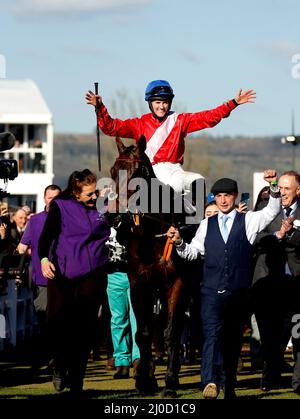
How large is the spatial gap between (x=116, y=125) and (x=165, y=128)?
49 centimetres

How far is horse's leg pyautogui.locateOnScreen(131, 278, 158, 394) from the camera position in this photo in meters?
14.9

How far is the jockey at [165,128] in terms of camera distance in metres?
15.1

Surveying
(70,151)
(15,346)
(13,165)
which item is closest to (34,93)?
(15,346)

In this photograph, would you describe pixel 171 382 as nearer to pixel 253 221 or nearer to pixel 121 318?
pixel 253 221

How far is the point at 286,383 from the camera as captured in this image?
16141 millimetres

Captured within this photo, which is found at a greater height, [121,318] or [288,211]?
[288,211]

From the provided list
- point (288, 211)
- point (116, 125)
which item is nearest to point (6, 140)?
point (116, 125)

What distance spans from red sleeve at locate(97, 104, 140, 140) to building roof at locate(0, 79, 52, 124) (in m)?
45.6

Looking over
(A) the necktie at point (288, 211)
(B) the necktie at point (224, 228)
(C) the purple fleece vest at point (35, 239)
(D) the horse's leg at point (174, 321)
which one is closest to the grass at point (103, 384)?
(D) the horse's leg at point (174, 321)

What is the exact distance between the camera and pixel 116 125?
15.2 metres

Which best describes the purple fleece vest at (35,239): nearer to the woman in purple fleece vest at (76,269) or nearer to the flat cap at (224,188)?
the woman in purple fleece vest at (76,269)

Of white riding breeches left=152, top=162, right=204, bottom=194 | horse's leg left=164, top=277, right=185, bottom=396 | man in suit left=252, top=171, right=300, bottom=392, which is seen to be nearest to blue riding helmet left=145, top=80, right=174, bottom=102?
white riding breeches left=152, top=162, right=204, bottom=194

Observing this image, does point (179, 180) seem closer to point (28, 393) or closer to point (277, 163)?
point (28, 393)

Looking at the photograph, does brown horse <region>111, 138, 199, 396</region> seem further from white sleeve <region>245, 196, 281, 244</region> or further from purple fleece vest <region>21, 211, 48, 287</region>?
purple fleece vest <region>21, 211, 48, 287</region>
